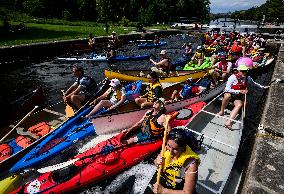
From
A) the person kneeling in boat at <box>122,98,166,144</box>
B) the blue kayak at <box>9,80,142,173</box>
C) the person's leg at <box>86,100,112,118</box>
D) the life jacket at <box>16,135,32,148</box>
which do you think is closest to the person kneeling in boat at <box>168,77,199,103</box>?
the person's leg at <box>86,100,112,118</box>

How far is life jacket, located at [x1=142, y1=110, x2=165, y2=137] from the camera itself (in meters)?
7.88

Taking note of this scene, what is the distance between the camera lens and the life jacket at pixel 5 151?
26.1 feet

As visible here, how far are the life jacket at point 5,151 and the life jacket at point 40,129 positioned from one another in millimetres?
1055

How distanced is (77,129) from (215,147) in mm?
4772

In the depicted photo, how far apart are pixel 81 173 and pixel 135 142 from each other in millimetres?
1862

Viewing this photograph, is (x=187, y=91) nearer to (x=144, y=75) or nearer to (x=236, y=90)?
(x=236, y=90)

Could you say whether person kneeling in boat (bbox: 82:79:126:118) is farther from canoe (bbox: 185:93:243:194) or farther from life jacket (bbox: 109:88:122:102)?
canoe (bbox: 185:93:243:194)

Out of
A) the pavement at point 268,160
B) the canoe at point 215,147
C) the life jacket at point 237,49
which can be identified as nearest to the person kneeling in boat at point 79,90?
the canoe at point 215,147

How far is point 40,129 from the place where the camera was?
9.34m

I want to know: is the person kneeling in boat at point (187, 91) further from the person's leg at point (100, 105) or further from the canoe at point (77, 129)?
the person's leg at point (100, 105)

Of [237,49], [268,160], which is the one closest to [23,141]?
[268,160]

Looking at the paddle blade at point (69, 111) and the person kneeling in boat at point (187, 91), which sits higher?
the person kneeling in boat at point (187, 91)

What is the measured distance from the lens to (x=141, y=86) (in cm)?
1291

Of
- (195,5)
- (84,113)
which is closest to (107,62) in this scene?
(84,113)
